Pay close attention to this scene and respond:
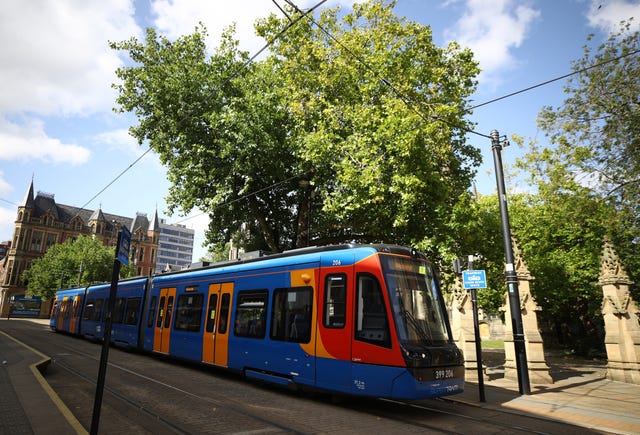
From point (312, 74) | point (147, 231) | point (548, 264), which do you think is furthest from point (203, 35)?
point (147, 231)

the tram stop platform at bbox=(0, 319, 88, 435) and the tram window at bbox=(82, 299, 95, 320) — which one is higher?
the tram window at bbox=(82, 299, 95, 320)

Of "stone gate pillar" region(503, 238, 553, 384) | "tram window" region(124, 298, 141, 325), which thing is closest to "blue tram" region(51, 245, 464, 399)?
"tram window" region(124, 298, 141, 325)

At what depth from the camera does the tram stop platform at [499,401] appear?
584 cm

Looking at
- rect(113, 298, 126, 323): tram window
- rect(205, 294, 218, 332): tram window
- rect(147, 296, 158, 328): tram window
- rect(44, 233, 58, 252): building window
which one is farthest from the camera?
rect(44, 233, 58, 252): building window

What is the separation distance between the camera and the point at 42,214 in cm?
7594

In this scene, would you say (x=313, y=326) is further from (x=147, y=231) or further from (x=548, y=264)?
(x=147, y=231)

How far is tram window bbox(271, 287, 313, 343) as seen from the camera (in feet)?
29.8

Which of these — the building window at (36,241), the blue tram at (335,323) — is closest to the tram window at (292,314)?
the blue tram at (335,323)

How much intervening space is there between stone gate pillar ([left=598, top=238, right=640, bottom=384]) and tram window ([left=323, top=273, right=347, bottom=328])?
13947mm

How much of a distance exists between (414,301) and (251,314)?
15.6 feet

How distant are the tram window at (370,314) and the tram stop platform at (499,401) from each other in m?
3.73

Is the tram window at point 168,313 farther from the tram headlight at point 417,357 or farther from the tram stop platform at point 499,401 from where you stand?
the tram headlight at point 417,357

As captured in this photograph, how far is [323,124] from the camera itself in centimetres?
1744

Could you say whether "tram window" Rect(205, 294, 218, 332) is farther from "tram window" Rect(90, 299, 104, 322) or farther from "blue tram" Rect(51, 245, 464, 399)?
"tram window" Rect(90, 299, 104, 322)
